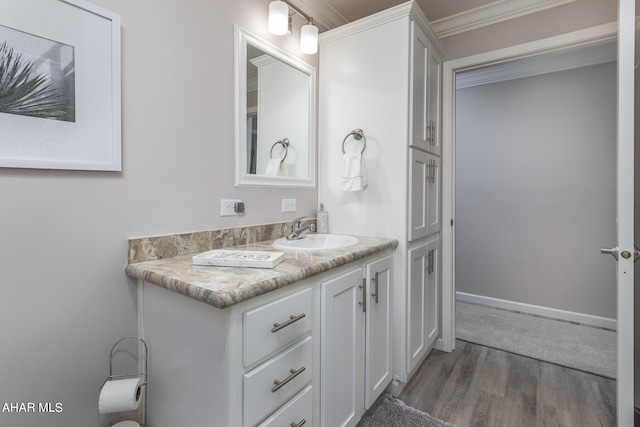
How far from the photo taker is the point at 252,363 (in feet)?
3.08

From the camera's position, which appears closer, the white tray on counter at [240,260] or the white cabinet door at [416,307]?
the white tray on counter at [240,260]

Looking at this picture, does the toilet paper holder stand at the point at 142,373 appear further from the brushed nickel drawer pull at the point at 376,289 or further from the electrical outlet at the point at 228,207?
the brushed nickel drawer pull at the point at 376,289

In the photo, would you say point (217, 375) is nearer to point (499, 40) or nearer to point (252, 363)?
point (252, 363)

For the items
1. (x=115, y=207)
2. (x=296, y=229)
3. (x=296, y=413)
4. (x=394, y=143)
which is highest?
(x=394, y=143)

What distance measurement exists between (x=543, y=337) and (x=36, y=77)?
3480 millimetres

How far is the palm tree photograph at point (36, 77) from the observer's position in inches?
37.0

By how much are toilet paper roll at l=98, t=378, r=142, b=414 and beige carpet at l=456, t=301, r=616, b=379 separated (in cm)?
238

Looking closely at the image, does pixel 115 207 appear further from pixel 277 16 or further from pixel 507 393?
pixel 507 393

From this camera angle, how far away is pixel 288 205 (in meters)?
1.92

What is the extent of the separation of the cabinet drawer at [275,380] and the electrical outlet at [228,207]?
0.74m

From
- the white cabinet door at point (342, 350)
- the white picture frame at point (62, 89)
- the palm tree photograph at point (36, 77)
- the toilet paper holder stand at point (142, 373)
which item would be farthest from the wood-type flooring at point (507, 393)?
the palm tree photograph at point (36, 77)

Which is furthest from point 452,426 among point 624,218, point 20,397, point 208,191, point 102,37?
point 102,37

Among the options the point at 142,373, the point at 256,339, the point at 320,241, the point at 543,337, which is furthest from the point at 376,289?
the point at 543,337

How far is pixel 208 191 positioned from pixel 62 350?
78 centimetres
